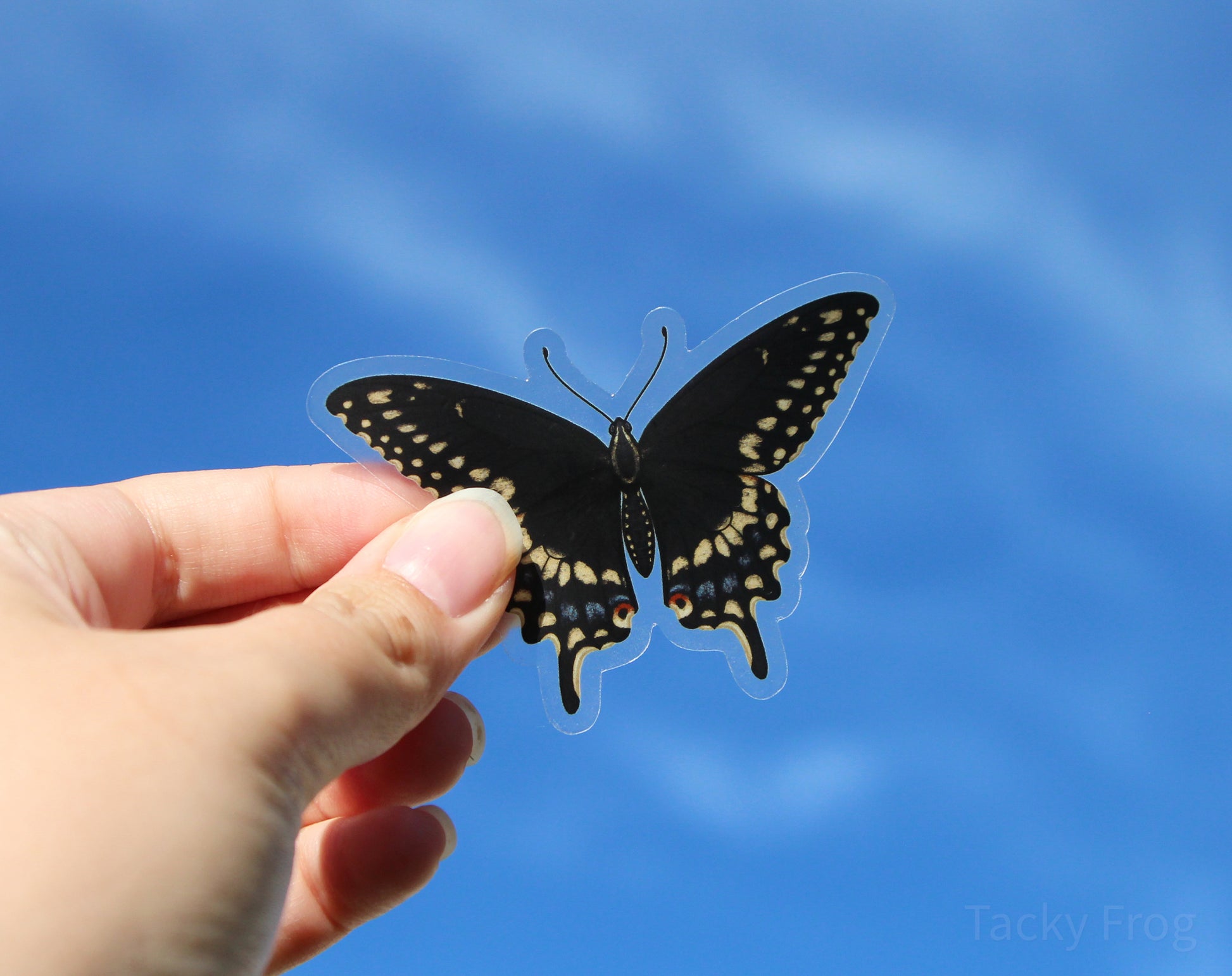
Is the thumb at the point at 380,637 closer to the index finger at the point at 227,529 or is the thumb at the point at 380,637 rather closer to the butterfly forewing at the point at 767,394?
the index finger at the point at 227,529

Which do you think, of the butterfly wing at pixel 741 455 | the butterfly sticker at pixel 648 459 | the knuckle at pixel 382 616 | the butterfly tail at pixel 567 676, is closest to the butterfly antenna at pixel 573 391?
the butterfly sticker at pixel 648 459

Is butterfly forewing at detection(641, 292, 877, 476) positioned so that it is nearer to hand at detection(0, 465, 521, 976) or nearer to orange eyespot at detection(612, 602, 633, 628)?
orange eyespot at detection(612, 602, 633, 628)

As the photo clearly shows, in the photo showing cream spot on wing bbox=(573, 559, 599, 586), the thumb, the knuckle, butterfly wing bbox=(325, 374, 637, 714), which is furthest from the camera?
cream spot on wing bbox=(573, 559, 599, 586)

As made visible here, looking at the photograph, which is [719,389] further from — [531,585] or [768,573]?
[531,585]

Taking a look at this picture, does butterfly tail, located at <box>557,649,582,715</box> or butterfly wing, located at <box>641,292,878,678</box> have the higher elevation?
butterfly wing, located at <box>641,292,878,678</box>

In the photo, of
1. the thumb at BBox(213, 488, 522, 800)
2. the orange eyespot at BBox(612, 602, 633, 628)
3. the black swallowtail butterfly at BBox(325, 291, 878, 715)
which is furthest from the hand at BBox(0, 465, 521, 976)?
the orange eyespot at BBox(612, 602, 633, 628)

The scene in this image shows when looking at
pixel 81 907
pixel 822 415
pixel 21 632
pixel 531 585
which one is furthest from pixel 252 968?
pixel 822 415

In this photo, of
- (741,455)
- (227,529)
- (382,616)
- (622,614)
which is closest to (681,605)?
(622,614)

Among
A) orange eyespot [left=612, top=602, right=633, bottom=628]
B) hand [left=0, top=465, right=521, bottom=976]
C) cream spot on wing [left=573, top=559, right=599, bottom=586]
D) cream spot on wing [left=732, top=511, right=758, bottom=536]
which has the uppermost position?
cream spot on wing [left=732, top=511, right=758, bottom=536]

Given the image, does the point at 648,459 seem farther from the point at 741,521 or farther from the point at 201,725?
the point at 201,725
